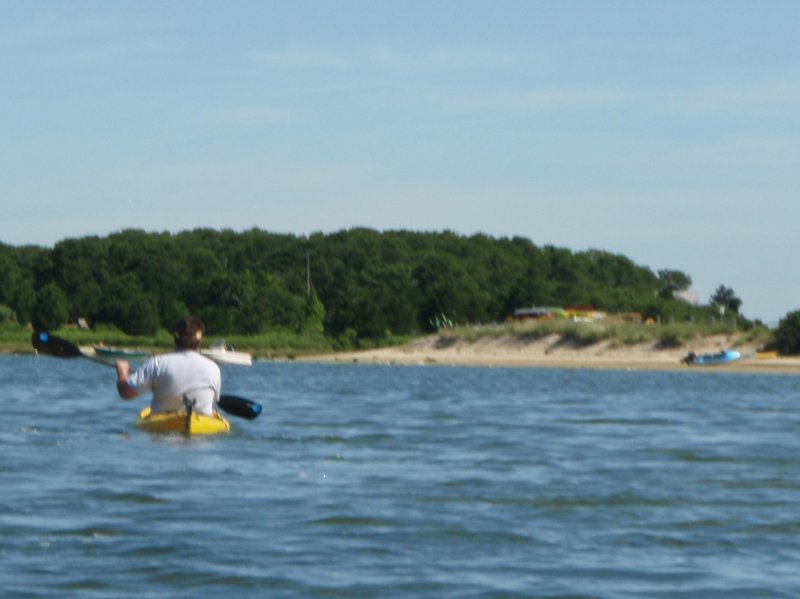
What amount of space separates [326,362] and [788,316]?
73.8 ft

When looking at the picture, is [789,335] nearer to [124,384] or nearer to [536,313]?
[536,313]

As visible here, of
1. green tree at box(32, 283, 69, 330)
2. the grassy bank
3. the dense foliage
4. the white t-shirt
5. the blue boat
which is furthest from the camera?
green tree at box(32, 283, 69, 330)

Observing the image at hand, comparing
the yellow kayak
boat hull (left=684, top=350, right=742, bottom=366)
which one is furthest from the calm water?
boat hull (left=684, top=350, right=742, bottom=366)

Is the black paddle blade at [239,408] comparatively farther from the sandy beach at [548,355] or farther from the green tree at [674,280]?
the green tree at [674,280]

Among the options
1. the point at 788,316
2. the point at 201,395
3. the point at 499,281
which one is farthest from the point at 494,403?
the point at 499,281

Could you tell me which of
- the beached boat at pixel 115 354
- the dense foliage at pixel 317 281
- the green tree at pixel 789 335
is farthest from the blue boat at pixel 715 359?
the beached boat at pixel 115 354

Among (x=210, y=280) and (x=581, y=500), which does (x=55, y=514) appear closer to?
(x=581, y=500)

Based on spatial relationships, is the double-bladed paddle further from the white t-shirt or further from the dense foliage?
the dense foliage

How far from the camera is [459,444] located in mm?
15914

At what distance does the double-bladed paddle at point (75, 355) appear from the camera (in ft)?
53.2

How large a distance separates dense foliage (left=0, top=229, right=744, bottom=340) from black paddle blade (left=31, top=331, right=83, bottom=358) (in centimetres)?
6508

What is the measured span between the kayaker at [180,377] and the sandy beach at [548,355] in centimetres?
5063

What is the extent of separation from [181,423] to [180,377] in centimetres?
46

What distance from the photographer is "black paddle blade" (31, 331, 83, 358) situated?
1784 centimetres
